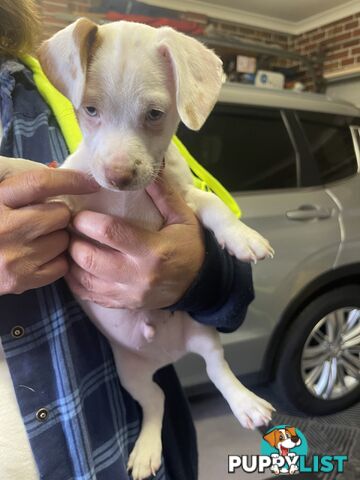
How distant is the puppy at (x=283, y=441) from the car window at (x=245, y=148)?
44.1 inches

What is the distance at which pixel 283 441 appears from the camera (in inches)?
81.2

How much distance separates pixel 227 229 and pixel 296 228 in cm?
131

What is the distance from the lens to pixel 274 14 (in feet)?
15.7

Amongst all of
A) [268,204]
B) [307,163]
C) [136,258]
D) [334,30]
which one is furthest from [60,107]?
[334,30]

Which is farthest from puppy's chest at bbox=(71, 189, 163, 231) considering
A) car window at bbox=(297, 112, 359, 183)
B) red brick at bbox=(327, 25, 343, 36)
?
red brick at bbox=(327, 25, 343, 36)

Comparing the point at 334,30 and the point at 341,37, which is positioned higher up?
the point at 334,30

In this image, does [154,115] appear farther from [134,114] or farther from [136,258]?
[136,258]

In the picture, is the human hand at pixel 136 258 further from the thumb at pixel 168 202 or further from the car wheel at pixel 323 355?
the car wheel at pixel 323 355

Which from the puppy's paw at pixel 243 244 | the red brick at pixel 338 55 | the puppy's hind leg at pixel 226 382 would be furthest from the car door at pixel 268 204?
the red brick at pixel 338 55

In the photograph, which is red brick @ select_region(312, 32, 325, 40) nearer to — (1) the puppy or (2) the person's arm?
(1) the puppy

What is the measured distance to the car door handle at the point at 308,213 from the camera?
2037 millimetres

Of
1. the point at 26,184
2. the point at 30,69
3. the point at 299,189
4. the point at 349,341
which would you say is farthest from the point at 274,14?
the point at 26,184

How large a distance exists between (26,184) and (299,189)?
167cm

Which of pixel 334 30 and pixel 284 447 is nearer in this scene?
pixel 284 447
